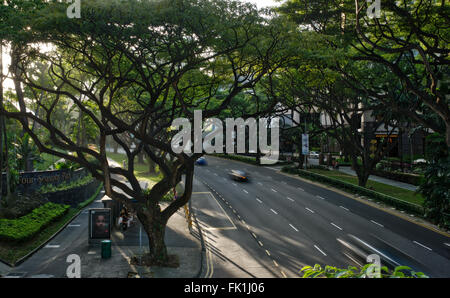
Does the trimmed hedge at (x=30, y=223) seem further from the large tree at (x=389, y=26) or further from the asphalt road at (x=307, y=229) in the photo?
the large tree at (x=389, y=26)

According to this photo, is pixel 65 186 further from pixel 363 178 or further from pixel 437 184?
pixel 363 178

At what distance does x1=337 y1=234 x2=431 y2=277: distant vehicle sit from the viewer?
16234 millimetres

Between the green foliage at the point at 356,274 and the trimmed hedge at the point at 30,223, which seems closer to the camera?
the green foliage at the point at 356,274

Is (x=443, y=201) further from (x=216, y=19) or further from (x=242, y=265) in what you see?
(x=216, y=19)

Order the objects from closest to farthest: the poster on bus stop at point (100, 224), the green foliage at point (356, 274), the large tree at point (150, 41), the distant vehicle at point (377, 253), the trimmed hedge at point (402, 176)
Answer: the green foliage at point (356, 274)
the large tree at point (150, 41)
the distant vehicle at point (377, 253)
the poster on bus stop at point (100, 224)
the trimmed hedge at point (402, 176)

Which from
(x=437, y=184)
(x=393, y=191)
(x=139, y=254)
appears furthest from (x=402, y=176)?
(x=139, y=254)

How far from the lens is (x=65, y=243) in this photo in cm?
2081

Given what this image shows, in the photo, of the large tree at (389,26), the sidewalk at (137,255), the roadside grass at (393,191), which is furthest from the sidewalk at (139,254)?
the roadside grass at (393,191)

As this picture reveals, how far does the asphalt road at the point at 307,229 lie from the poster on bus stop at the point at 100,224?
6528 mm

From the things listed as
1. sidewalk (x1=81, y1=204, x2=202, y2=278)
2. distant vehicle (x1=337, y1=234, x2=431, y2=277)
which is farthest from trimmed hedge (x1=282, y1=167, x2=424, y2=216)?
sidewalk (x1=81, y1=204, x2=202, y2=278)

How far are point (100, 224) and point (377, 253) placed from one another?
48.7 feet

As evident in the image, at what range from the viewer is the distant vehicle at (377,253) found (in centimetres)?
1623

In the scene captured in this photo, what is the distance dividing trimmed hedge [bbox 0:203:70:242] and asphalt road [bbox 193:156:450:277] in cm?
1050

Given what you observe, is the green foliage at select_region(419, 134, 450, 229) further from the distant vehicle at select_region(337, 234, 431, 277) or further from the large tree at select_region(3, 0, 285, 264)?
the large tree at select_region(3, 0, 285, 264)
